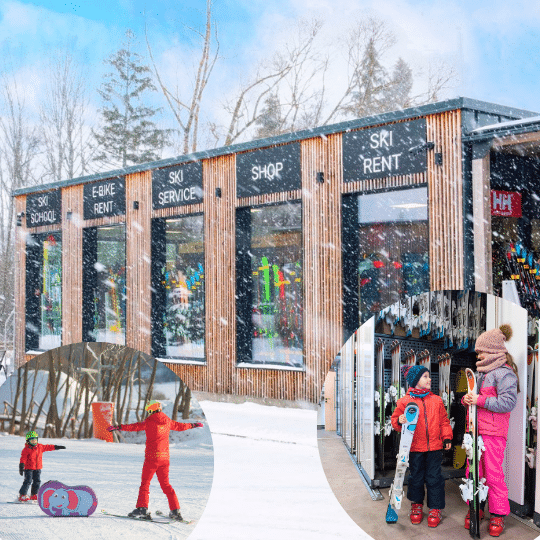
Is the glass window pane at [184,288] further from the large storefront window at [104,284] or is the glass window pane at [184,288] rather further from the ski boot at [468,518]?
the ski boot at [468,518]

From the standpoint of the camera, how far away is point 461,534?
8.38ft

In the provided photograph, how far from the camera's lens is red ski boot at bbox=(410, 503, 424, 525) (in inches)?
103

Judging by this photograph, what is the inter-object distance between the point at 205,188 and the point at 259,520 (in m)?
7.04

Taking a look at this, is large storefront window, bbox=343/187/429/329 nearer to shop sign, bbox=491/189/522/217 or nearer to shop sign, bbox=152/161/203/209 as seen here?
shop sign, bbox=491/189/522/217

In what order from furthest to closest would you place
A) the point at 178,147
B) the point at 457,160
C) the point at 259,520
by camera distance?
the point at 178,147 < the point at 457,160 < the point at 259,520

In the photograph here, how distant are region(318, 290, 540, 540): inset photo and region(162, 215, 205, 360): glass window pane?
8.10 meters

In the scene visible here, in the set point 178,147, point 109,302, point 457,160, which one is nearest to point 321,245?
point 457,160

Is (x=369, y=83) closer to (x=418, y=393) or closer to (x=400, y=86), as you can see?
(x=400, y=86)

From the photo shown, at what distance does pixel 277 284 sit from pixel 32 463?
7.10 m

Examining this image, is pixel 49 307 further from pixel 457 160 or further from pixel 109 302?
pixel 457 160

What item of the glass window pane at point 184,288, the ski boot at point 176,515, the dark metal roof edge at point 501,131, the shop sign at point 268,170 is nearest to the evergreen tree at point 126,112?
the glass window pane at point 184,288

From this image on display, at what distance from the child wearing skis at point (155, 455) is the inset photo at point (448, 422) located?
760 mm

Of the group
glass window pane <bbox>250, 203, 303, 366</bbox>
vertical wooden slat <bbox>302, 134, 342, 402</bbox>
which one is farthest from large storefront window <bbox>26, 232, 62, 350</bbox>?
vertical wooden slat <bbox>302, 134, 342, 402</bbox>

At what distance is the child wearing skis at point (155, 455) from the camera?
9.80ft
